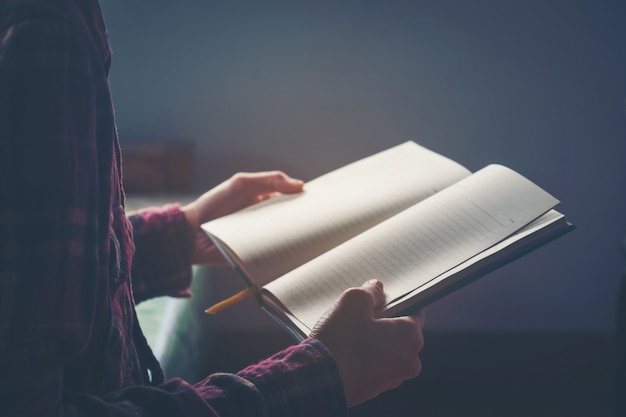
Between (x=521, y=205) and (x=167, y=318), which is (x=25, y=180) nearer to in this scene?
(x=521, y=205)

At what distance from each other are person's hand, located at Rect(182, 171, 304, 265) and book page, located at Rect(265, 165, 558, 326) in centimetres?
23

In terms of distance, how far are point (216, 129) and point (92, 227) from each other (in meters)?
1.15

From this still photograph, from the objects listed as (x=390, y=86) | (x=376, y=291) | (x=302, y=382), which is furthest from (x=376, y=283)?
(x=390, y=86)

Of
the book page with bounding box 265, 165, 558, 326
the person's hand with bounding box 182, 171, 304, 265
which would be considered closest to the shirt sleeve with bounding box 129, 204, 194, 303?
the person's hand with bounding box 182, 171, 304, 265

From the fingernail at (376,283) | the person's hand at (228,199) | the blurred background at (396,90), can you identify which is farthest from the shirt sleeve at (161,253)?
the blurred background at (396,90)

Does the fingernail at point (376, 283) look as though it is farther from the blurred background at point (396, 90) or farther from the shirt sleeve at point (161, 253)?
the blurred background at point (396, 90)

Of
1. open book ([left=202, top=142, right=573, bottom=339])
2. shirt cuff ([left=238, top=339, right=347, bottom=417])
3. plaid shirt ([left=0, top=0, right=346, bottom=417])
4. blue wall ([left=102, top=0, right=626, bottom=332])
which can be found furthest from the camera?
blue wall ([left=102, top=0, right=626, bottom=332])

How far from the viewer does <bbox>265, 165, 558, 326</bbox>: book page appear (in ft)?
2.10

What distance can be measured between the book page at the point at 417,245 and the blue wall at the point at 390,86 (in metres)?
0.84

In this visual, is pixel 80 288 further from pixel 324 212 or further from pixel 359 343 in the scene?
pixel 324 212

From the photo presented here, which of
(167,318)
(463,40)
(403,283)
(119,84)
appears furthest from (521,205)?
(119,84)

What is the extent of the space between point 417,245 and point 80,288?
35 cm

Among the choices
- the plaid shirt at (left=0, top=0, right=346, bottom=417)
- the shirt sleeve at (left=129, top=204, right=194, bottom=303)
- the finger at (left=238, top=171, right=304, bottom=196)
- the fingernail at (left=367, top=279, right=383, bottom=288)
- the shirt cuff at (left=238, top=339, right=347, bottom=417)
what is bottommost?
the shirt sleeve at (left=129, top=204, right=194, bottom=303)

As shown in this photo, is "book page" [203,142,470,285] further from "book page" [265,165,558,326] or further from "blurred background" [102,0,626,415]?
"blurred background" [102,0,626,415]
